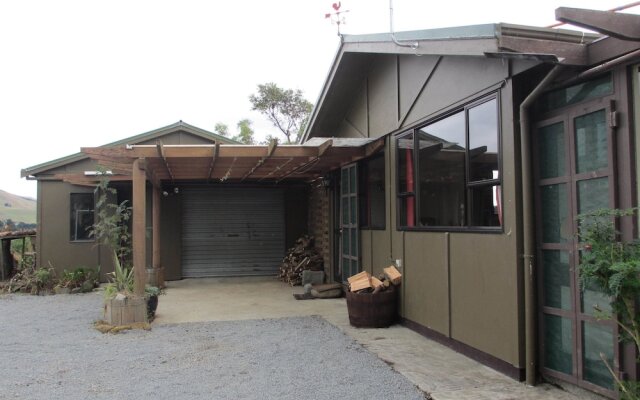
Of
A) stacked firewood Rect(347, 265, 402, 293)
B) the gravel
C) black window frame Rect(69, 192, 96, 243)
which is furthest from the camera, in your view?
black window frame Rect(69, 192, 96, 243)

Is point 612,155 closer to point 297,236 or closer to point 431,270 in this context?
point 431,270

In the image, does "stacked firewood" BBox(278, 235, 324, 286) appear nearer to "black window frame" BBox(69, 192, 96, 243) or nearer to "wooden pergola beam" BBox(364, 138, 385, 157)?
"wooden pergola beam" BBox(364, 138, 385, 157)

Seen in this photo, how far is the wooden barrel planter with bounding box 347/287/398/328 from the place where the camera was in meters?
6.33

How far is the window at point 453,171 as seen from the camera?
181 inches

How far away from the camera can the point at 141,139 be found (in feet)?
38.7

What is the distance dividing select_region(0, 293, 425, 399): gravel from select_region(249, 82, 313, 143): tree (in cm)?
2460

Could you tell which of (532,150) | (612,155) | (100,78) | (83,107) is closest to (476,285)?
(532,150)

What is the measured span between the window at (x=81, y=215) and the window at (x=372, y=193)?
7.02 meters

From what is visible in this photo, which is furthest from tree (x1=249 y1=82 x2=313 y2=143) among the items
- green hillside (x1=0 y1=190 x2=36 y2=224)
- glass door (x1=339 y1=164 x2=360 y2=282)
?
glass door (x1=339 y1=164 x2=360 y2=282)

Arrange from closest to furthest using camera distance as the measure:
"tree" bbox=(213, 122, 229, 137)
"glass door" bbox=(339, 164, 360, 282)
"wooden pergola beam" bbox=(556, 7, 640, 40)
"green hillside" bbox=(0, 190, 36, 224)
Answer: "wooden pergola beam" bbox=(556, 7, 640, 40) < "glass door" bbox=(339, 164, 360, 282) < "green hillside" bbox=(0, 190, 36, 224) < "tree" bbox=(213, 122, 229, 137)

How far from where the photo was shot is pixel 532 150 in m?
4.11

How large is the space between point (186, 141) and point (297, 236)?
3.63m

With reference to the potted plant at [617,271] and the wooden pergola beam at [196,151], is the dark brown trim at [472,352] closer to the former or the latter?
the potted plant at [617,271]

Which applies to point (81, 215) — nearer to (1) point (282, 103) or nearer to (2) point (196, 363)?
(2) point (196, 363)
